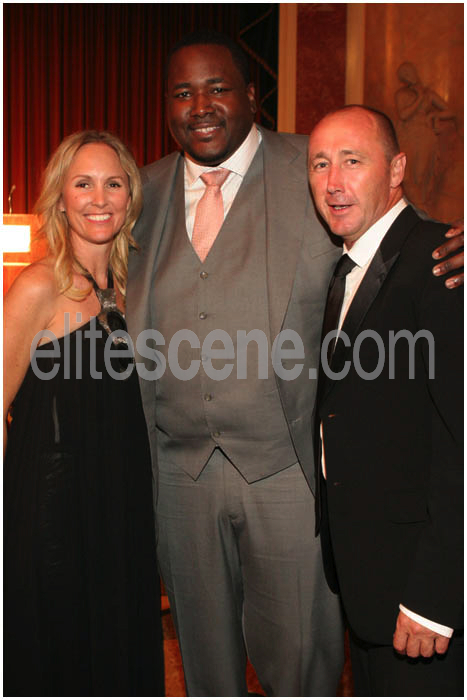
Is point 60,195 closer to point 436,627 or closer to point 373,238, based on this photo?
point 373,238

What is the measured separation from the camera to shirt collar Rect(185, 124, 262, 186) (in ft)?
6.52

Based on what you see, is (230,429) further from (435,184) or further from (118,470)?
(435,184)

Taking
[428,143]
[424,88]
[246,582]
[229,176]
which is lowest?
[246,582]

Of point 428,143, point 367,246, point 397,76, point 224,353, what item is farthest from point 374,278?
point 397,76

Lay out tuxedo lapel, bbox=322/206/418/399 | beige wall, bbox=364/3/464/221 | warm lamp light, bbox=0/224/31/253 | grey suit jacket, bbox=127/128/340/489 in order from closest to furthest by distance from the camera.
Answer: tuxedo lapel, bbox=322/206/418/399 < grey suit jacket, bbox=127/128/340/489 < warm lamp light, bbox=0/224/31/253 < beige wall, bbox=364/3/464/221

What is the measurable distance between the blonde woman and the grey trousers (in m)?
0.12

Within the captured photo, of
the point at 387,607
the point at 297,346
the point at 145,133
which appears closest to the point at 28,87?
the point at 145,133

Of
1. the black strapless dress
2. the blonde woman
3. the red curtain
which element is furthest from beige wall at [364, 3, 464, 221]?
the black strapless dress

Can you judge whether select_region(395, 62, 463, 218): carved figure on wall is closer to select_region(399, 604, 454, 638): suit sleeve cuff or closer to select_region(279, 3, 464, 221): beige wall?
select_region(279, 3, 464, 221): beige wall

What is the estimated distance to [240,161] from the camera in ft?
6.52

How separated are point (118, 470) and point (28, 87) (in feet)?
16.7

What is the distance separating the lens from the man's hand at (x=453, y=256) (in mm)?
1312

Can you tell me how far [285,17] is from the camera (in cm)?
487

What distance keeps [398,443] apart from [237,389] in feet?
1.85
